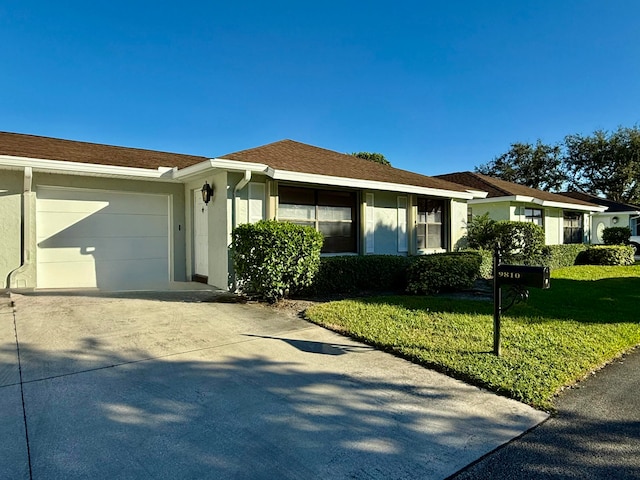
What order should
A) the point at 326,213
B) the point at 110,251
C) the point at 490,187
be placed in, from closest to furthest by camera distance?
the point at 110,251, the point at 326,213, the point at 490,187

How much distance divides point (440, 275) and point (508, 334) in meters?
3.52

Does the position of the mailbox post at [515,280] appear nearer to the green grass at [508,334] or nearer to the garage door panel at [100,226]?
the green grass at [508,334]

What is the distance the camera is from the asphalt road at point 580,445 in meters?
2.37

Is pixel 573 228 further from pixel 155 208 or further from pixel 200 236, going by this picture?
pixel 155 208

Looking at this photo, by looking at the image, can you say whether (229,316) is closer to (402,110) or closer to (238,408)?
(238,408)

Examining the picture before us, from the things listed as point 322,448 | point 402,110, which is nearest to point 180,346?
point 322,448

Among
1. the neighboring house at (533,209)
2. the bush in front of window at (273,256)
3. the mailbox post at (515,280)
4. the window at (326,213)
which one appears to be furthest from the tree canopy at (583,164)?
the mailbox post at (515,280)

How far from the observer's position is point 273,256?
274 inches

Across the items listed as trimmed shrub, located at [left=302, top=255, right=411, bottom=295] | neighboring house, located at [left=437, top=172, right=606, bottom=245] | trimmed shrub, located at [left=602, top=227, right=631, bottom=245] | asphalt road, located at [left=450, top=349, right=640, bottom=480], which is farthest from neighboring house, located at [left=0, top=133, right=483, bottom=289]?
trimmed shrub, located at [left=602, top=227, right=631, bottom=245]

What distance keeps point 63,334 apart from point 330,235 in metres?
6.39

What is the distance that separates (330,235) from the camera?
33.0 feet

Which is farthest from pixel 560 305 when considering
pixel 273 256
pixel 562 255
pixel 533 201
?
pixel 533 201

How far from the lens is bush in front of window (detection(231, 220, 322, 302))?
6941 millimetres

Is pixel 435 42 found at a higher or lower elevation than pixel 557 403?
higher
